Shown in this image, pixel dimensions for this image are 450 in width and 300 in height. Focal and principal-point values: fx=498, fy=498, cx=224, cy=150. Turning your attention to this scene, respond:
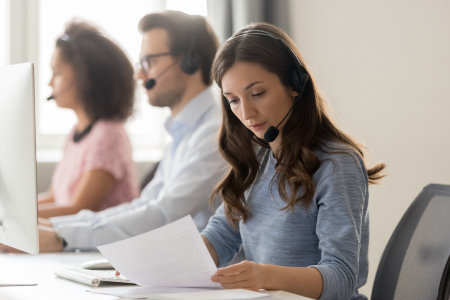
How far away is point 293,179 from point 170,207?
56 cm

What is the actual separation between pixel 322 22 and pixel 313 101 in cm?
92

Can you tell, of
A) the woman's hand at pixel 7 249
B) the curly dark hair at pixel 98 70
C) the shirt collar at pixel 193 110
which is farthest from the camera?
the curly dark hair at pixel 98 70

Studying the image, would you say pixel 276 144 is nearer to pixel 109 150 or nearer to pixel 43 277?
pixel 43 277

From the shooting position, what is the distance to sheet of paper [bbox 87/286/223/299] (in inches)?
32.0

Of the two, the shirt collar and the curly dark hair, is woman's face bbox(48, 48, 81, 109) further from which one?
the shirt collar

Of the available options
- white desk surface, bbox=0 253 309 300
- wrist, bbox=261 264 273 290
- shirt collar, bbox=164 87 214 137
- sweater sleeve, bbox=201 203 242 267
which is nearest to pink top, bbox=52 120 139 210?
shirt collar, bbox=164 87 214 137

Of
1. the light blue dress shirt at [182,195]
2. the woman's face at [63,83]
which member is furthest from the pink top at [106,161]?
the light blue dress shirt at [182,195]

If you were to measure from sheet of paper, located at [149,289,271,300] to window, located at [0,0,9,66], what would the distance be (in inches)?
95.1

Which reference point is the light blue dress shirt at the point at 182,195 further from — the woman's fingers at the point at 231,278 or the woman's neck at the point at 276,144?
the woman's fingers at the point at 231,278

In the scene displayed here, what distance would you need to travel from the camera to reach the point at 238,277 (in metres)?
0.80

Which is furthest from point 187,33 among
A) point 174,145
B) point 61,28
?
point 61,28

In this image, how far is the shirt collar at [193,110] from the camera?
5.20 feet

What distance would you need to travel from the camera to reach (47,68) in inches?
114

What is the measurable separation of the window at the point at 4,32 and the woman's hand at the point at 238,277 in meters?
2.42
